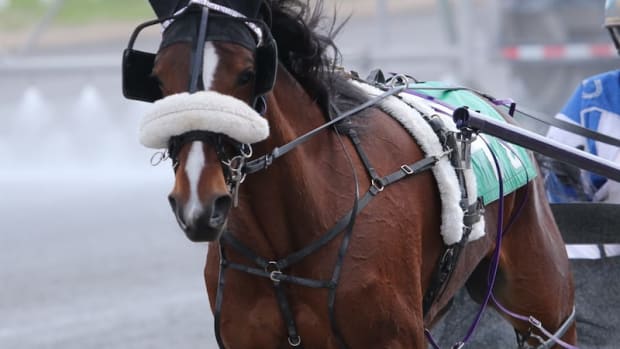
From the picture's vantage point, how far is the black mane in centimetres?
350

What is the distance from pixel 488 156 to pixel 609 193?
3.63 feet

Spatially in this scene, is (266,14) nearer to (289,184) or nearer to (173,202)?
(289,184)

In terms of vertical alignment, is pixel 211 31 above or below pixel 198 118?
above

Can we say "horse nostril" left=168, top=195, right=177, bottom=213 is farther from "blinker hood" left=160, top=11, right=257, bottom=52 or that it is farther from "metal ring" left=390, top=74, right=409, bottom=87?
"metal ring" left=390, top=74, right=409, bottom=87

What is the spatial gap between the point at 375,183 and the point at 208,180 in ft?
2.63

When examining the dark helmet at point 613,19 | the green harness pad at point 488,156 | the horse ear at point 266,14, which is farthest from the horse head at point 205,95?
the dark helmet at point 613,19

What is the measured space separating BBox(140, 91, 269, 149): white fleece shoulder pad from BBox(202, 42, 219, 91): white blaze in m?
0.04

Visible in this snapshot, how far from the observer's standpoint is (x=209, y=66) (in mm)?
2953

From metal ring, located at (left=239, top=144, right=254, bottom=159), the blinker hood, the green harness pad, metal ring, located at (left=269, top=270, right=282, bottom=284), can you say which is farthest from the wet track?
the blinker hood

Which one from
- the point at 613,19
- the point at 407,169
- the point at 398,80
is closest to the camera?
the point at 407,169

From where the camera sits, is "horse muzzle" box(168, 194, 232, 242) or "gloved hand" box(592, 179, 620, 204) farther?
"gloved hand" box(592, 179, 620, 204)

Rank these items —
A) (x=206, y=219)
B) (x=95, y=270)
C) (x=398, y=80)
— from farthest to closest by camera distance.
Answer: (x=95, y=270), (x=398, y=80), (x=206, y=219)

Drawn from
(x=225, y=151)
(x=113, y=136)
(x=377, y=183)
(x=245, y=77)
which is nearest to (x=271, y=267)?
(x=377, y=183)

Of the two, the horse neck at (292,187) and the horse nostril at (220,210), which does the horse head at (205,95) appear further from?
the horse neck at (292,187)
